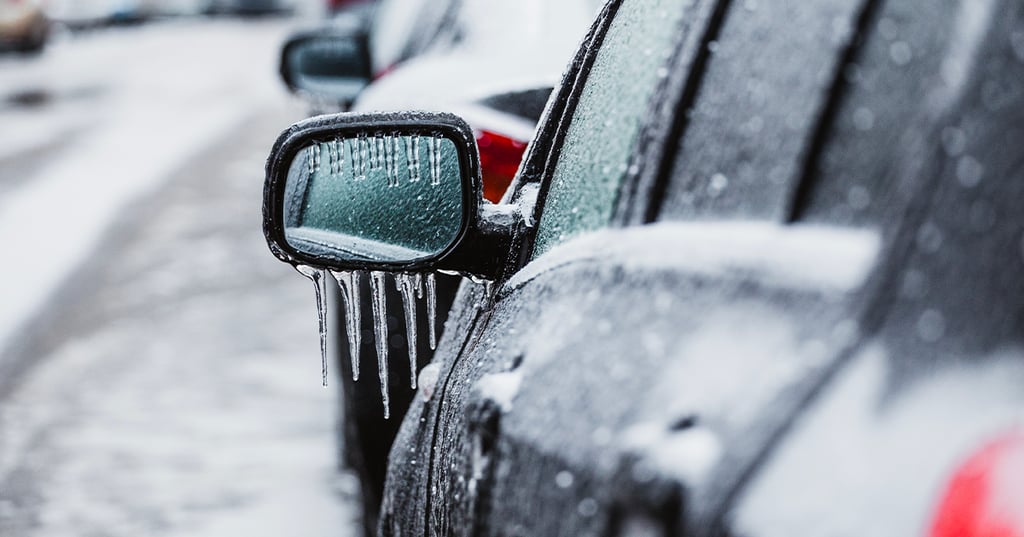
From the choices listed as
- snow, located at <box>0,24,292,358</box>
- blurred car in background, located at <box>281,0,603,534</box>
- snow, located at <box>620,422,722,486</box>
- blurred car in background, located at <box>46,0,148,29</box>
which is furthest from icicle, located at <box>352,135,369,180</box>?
blurred car in background, located at <box>46,0,148,29</box>

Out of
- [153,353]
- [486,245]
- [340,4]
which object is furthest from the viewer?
[340,4]

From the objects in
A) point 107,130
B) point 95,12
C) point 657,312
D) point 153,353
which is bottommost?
point 95,12

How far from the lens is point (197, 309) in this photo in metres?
7.55

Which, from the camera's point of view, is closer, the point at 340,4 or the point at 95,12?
the point at 340,4

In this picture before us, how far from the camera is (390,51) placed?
20.8ft

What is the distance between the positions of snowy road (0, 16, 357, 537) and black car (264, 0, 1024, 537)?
9.63ft

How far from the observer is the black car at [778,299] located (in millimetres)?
1229

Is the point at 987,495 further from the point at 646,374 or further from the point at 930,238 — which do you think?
the point at 646,374

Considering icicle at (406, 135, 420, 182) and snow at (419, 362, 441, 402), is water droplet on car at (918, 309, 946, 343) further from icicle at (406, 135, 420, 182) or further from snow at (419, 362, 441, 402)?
snow at (419, 362, 441, 402)

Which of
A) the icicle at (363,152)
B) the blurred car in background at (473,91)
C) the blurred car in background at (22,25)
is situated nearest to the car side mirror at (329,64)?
the blurred car in background at (473,91)

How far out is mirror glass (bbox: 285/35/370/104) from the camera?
22.5ft

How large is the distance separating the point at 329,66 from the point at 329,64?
1 cm

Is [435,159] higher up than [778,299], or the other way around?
[778,299]

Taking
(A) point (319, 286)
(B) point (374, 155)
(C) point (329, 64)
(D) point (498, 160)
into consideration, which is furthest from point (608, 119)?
(C) point (329, 64)
